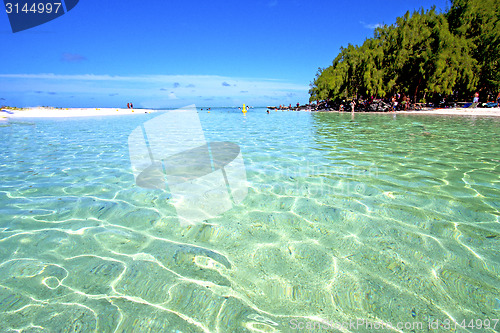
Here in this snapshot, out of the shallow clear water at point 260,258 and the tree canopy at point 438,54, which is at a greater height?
the tree canopy at point 438,54

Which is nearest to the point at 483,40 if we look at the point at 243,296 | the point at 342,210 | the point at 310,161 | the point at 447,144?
the point at 447,144

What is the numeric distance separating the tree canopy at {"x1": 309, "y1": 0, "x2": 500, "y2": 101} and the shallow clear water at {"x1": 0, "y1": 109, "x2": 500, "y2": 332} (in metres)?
35.9

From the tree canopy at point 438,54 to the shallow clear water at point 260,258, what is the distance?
3587cm

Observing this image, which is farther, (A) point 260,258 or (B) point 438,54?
(B) point 438,54

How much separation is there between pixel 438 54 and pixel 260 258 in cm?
3965

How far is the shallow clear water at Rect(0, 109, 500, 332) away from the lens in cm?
201

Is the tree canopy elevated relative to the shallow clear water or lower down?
elevated

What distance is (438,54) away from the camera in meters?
31.1

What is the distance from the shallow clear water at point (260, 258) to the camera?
2006 millimetres

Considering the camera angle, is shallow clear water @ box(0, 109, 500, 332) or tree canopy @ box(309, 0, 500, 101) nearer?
shallow clear water @ box(0, 109, 500, 332)

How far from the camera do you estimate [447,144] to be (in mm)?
9469

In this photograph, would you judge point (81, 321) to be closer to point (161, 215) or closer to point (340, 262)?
point (161, 215)

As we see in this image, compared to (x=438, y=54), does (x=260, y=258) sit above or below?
below

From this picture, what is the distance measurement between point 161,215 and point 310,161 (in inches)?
180
